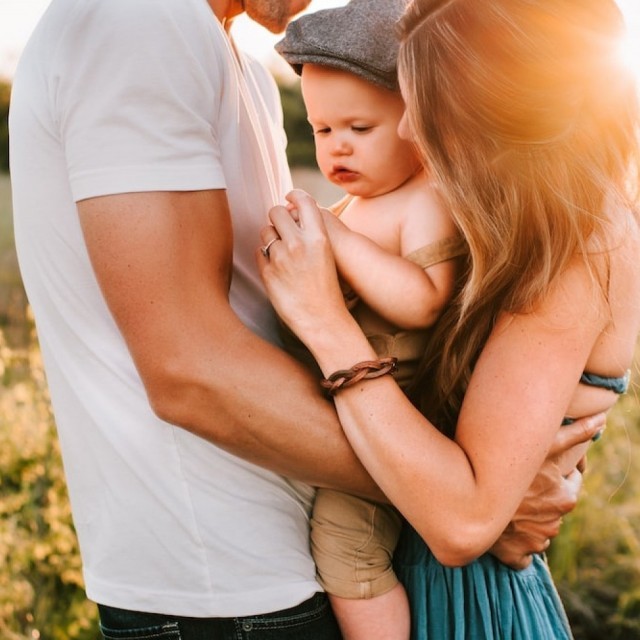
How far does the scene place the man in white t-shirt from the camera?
1429mm

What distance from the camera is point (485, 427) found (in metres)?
1.58

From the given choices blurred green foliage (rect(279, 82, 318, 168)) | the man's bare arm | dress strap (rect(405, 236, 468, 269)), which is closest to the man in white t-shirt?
the man's bare arm

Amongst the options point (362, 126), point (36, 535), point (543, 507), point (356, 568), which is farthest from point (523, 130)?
point (36, 535)

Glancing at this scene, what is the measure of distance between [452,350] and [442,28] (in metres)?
0.61

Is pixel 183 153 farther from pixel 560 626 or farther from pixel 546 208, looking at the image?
pixel 560 626

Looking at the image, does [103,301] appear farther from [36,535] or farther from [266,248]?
[36,535]

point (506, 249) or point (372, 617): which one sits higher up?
point (506, 249)

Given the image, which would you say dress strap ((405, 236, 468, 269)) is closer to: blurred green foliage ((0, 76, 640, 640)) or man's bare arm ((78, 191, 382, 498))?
man's bare arm ((78, 191, 382, 498))

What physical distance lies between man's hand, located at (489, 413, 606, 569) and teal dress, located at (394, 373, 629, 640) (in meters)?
0.05

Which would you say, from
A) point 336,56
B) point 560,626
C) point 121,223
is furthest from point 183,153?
point 560,626

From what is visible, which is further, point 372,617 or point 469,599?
point 469,599

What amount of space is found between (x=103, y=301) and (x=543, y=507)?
1.00 m

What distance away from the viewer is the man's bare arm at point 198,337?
144 cm

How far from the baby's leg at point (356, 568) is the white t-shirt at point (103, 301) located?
0.14ft
